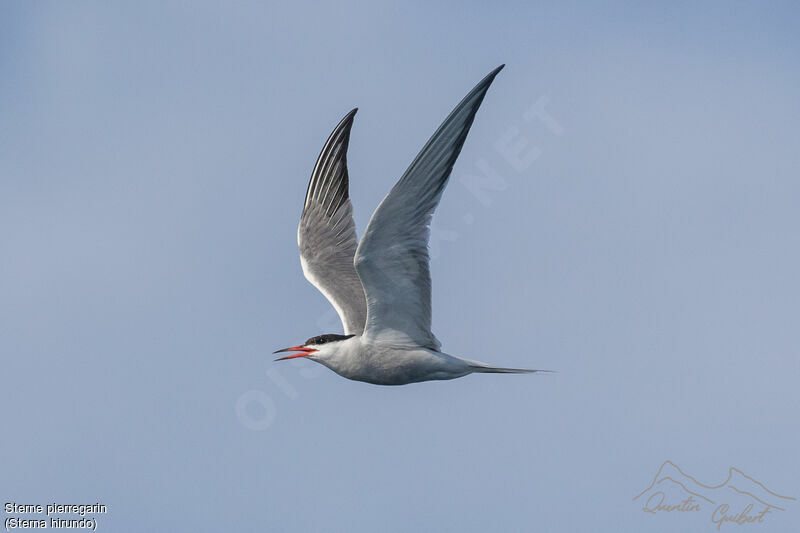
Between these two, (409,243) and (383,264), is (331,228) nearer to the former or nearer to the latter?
(383,264)

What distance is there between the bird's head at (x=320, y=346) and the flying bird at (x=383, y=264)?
12 mm

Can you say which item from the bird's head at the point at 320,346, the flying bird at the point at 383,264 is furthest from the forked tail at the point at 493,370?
the bird's head at the point at 320,346

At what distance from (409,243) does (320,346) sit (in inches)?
80.7

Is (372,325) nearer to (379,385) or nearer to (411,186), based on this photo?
(379,385)

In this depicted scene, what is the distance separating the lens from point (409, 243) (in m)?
10.2

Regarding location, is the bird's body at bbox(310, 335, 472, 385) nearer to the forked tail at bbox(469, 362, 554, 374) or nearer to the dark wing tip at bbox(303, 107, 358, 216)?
the forked tail at bbox(469, 362, 554, 374)

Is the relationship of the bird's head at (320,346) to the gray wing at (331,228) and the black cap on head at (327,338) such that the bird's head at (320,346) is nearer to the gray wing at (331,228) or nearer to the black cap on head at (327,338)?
the black cap on head at (327,338)

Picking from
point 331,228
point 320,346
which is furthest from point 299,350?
point 331,228

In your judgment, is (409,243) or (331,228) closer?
(409,243)

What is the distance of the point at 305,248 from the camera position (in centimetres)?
1338

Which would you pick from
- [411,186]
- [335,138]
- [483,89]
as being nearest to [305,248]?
[335,138]

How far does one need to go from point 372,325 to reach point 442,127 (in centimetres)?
277

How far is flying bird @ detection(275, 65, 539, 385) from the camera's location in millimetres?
9570

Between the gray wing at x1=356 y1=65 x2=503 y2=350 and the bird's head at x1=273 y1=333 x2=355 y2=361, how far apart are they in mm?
470
